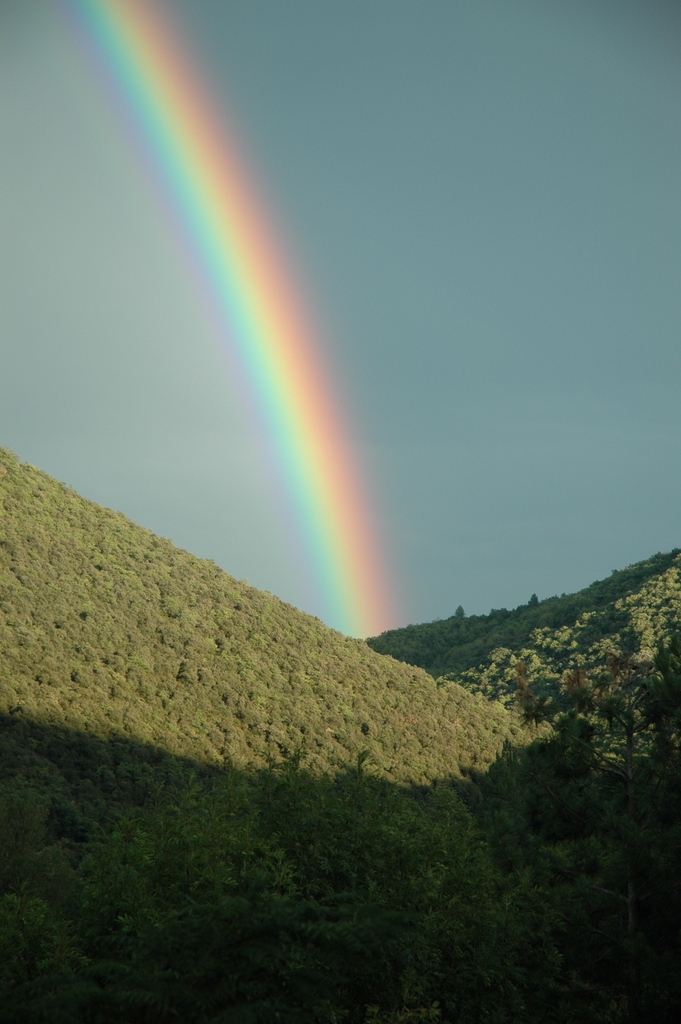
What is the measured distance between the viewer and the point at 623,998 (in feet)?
48.0

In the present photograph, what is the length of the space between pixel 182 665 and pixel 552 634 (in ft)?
117

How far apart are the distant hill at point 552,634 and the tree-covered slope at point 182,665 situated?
914 cm

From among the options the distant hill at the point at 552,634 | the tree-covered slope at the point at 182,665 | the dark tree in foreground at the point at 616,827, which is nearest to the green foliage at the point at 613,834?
the dark tree in foreground at the point at 616,827

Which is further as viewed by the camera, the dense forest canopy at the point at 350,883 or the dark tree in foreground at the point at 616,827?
the dark tree in foreground at the point at 616,827

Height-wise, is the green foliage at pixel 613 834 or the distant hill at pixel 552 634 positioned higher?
the distant hill at pixel 552 634

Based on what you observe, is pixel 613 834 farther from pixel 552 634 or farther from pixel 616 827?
pixel 552 634

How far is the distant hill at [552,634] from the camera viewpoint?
6128 cm

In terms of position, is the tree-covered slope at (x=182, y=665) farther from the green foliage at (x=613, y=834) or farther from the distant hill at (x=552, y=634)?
the green foliage at (x=613, y=834)

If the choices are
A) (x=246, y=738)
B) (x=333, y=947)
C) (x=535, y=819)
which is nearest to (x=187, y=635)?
(x=246, y=738)

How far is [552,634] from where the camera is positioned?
70.4m

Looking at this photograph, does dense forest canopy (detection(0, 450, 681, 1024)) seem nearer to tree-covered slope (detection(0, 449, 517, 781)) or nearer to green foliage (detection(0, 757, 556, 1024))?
green foliage (detection(0, 757, 556, 1024))

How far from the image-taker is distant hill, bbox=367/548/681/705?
61281 millimetres

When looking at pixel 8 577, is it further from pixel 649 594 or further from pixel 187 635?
pixel 649 594

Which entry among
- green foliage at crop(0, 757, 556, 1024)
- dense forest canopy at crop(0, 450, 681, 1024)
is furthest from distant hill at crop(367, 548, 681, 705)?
green foliage at crop(0, 757, 556, 1024)
